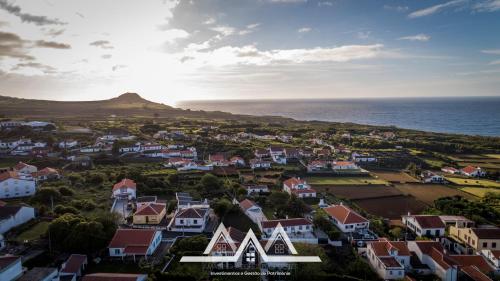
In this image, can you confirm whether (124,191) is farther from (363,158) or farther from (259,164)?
(363,158)

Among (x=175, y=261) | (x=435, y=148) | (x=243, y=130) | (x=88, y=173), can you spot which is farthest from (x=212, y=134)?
(x=175, y=261)

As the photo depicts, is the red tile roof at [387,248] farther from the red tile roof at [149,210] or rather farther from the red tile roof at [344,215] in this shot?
the red tile roof at [149,210]

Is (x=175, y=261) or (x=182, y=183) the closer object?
(x=175, y=261)

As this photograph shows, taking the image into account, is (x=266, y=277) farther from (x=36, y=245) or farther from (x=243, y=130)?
(x=243, y=130)

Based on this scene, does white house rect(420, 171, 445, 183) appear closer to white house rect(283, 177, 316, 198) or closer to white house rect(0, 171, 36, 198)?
white house rect(283, 177, 316, 198)

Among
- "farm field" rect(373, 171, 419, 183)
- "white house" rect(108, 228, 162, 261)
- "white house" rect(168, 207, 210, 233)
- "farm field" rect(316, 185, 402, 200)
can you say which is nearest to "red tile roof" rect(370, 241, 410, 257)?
"white house" rect(168, 207, 210, 233)

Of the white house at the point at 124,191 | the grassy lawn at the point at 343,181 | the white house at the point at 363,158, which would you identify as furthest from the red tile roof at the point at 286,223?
the white house at the point at 363,158
